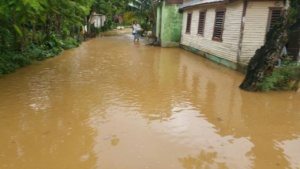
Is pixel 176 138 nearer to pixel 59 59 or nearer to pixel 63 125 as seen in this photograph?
pixel 63 125

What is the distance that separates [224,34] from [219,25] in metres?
1.10

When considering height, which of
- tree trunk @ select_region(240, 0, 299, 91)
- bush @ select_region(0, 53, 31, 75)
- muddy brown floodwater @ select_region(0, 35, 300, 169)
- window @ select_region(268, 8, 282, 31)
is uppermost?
window @ select_region(268, 8, 282, 31)

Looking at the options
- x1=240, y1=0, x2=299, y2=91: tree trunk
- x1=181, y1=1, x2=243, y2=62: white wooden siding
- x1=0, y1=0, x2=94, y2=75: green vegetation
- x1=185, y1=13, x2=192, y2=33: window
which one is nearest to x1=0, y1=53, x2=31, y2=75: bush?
x1=0, y1=0, x2=94, y2=75: green vegetation

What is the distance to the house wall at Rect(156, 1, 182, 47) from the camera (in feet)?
81.6

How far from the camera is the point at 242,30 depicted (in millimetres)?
14273

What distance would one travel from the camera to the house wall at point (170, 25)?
24.9 m

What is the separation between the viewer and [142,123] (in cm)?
750

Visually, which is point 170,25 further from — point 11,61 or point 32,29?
point 11,61

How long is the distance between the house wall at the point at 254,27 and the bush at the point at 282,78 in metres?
3.35

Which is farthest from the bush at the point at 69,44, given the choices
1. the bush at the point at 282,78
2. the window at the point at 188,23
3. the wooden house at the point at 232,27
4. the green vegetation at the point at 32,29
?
the bush at the point at 282,78

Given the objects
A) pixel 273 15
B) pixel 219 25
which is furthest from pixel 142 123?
pixel 219 25

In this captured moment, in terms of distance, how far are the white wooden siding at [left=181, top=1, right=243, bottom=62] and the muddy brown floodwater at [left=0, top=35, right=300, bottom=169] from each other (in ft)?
8.77

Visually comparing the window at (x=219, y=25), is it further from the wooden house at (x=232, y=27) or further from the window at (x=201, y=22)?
the window at (x=201, y=22)

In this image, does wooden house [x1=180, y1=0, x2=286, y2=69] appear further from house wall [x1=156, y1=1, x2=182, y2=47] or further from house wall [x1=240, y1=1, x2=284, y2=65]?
house wall [x1=156, y1=1, x2=182, y2=47]
